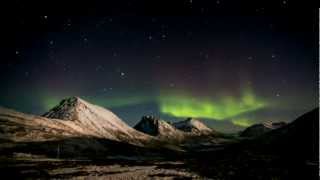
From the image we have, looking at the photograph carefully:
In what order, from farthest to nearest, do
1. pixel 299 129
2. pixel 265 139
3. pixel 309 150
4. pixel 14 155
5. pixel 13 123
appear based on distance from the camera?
1. pixel 13 123
2. pixel 265 139
3. pixel 299 129
4. pixel 14 155
5. pixel 309 150

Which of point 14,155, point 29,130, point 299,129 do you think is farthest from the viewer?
point 29,130

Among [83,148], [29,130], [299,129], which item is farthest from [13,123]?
[299,129]

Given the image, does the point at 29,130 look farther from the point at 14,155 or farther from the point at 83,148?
the point at 14,155

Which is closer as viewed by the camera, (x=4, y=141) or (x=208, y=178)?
(x=208, y=178)

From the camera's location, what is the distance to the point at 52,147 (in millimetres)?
→ 136250

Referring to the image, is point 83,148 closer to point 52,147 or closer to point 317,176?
point 52,147

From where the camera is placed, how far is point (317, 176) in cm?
4738

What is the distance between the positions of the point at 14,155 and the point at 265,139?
107157 mm

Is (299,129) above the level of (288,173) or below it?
above

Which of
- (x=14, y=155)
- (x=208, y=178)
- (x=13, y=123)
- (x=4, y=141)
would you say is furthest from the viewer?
(x=13, y=123)

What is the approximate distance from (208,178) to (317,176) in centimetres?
1565

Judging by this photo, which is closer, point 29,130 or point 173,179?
point 173,179

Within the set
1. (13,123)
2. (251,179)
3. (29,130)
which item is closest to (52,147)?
(29,130)

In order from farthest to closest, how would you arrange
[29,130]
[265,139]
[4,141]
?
[29,130]
[265,139]
[4,141]
